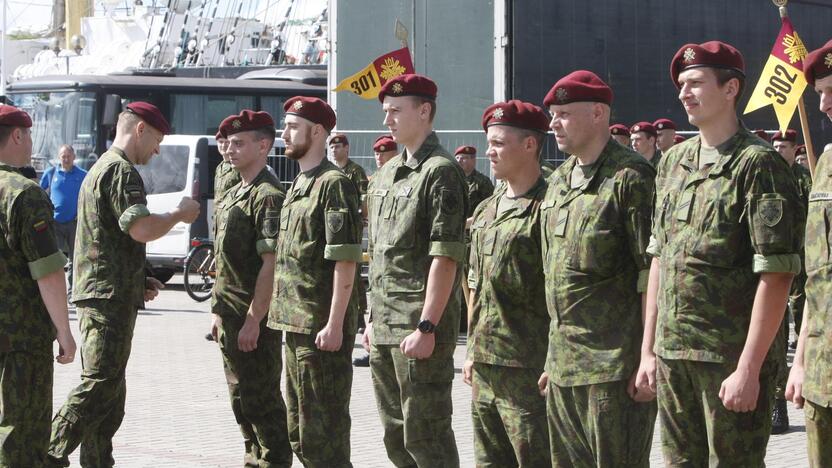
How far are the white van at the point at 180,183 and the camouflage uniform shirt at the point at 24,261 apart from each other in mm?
14143

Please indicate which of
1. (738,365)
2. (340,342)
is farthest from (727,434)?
(340,342)

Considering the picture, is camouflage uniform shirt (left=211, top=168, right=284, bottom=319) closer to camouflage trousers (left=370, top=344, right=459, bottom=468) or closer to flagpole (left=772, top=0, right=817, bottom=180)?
camouflage trousers (left=370, top=344, right=459, bottom=468)

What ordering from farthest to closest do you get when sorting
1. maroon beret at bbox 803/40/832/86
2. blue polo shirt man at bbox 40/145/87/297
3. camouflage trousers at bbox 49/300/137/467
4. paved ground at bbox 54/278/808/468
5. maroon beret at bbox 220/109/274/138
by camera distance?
1. blue polo shirt man at bbox 40/145/87/297
2. paved ground at bbox 54/278/808/468
3. maroon beret at bbox 220/109/274/138
4. camouflage trousers at bbox 49/300/137/467
5. maroon beret at bbox 803/40/832/86

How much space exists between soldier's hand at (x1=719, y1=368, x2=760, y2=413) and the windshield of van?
1699cm

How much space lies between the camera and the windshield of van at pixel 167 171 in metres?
21.0

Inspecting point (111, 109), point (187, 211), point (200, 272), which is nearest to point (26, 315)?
point (187, 211)

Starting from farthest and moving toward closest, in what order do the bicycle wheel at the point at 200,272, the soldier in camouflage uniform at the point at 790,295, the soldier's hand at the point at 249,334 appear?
the bicycle wheel at the point at 200,272, the soldier in camouflage uniform at the point at 790,295, the soldier's hand at the point at 249,334

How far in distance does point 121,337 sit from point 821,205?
3904 millimetres

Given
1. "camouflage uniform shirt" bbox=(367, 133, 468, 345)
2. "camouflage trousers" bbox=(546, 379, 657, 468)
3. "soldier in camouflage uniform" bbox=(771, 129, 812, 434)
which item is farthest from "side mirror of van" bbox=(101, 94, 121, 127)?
"camouflage trousers" bbox=(546, 379, 657, 468)

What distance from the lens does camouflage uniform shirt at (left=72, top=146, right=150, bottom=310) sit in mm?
7094

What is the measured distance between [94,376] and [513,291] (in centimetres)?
247

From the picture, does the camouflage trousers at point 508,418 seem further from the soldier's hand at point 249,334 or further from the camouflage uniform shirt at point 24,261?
the camouflage uniform shirt at point 24,261

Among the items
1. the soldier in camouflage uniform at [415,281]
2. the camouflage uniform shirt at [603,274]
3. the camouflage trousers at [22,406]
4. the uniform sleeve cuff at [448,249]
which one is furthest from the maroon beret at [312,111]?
the camouflage uniform shirt at [603,274]

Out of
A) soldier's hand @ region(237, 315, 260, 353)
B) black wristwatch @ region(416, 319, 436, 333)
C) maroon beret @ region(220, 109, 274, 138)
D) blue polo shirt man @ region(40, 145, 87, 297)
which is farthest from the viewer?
blue polo shirt man @ region(40, 145, 87, 297)
